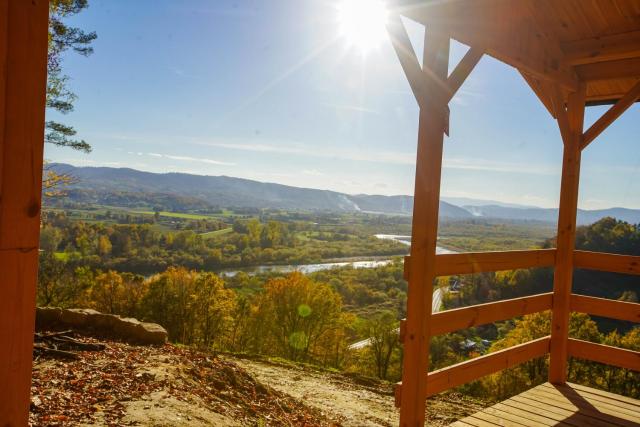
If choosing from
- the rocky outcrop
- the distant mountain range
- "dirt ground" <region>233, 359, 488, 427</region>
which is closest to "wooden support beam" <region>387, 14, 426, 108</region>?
"dirt ground" <region>233, 359, 488, 427</region>

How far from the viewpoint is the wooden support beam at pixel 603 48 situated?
11.6 ft

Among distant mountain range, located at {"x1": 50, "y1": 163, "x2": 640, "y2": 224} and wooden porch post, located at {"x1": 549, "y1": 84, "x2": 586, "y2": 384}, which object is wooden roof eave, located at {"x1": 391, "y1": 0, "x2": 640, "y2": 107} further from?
distant mountain range, located at {"x1": 50, "y1": 163, "x2": 640, "y2": 224}

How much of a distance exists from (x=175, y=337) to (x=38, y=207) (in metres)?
20.9

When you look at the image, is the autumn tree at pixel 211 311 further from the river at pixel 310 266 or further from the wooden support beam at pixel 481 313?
the river at pixel 310 266

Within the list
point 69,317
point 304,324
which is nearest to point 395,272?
point 304,324

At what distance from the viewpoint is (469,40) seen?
2693 millimetres

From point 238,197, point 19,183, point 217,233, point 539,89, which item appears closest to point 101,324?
point 19,183

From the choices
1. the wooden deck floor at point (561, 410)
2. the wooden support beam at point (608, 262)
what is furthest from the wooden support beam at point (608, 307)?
the wooden deck floor at point (561, 410)

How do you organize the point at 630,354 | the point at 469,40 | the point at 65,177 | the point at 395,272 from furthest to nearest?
1. the point at 395,272
2. the point at 65,177
3. the point at 630,354
4. the point at 469,40

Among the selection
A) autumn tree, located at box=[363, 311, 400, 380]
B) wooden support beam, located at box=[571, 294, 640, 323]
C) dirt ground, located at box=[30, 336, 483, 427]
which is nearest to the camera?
dirt ground, located at box=[30, 336, 483, 427]

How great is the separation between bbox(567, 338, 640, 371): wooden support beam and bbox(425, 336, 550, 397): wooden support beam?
349mm

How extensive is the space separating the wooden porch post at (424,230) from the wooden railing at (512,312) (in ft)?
0.26

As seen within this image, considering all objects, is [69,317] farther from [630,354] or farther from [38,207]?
[630,354]

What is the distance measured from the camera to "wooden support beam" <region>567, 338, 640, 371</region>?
3.79m
